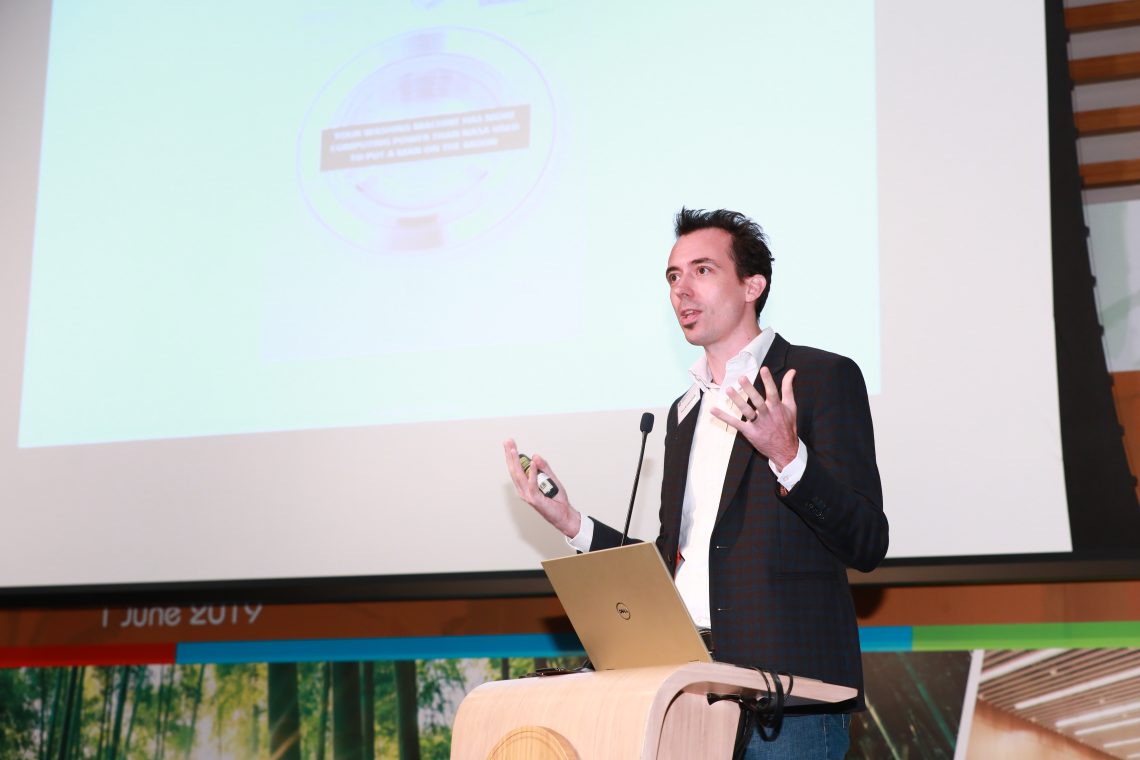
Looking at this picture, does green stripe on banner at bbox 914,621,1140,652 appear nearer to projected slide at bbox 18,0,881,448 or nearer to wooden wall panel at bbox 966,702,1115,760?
wooden wall panel at bbox 966,702,1115,760

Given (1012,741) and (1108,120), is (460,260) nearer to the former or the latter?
(1108,120)

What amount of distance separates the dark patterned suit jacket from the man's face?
0.17 meters

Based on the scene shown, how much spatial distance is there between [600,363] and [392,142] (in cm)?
94

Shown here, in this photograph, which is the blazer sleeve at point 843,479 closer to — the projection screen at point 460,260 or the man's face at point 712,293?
the man's face at point 712,293

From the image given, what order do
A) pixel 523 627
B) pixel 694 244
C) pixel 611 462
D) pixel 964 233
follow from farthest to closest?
1. pixel 523 627
2. pixel 611 462
3. pixel 964 233
4. pixel 694 244

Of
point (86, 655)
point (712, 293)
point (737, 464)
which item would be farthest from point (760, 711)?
point (86, 655)

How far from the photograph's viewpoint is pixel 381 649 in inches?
131

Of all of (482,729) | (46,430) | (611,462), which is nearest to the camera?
(482,729)

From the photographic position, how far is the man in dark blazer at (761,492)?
1.63 metres

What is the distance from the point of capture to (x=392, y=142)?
336 cm

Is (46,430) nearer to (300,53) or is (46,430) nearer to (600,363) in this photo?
(300,53)

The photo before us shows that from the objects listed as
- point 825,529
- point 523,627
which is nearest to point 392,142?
point 523,627

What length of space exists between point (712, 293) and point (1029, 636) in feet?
4.38

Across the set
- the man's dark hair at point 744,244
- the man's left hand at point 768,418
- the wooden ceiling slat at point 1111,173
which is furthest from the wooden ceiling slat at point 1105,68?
the man's left hand at point 768,418
